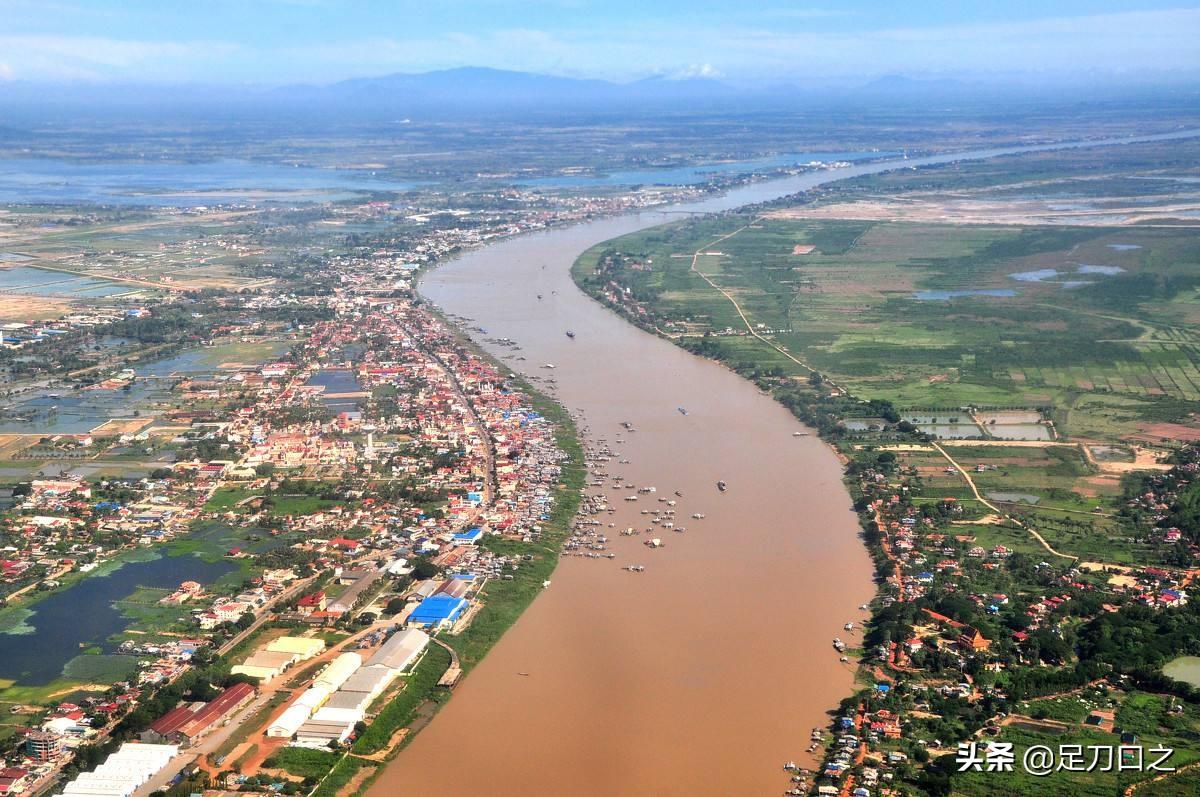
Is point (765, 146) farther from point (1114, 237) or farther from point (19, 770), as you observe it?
point (19, 770)

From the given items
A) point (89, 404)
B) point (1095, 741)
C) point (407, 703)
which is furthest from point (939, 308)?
point (407, 703)

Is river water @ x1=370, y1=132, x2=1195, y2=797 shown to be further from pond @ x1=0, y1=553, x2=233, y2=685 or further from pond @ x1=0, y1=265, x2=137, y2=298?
pond @ x1=0, y1=265, x2=137, y2=298

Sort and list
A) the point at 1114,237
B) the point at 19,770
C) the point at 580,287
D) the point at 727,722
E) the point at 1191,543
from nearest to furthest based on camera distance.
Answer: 1. the point at 19,770
2. the point at 727,722
3. the point at 1191,543
4. the point at 580,287
5. the point at 1114,237

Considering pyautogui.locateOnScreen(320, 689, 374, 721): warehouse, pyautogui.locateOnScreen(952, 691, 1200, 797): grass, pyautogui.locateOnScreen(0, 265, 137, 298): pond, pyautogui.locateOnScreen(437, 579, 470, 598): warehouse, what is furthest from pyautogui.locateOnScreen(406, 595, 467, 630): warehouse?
pyautogui.locateOnScreen(0, 265, 137, 298): pond

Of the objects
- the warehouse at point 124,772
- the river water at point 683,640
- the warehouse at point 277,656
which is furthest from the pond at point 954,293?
the warehouse at point 124,772

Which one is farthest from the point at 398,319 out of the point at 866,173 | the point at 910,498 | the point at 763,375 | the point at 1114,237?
the point at 866,173

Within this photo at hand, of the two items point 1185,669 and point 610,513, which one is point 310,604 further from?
point 1185,669
